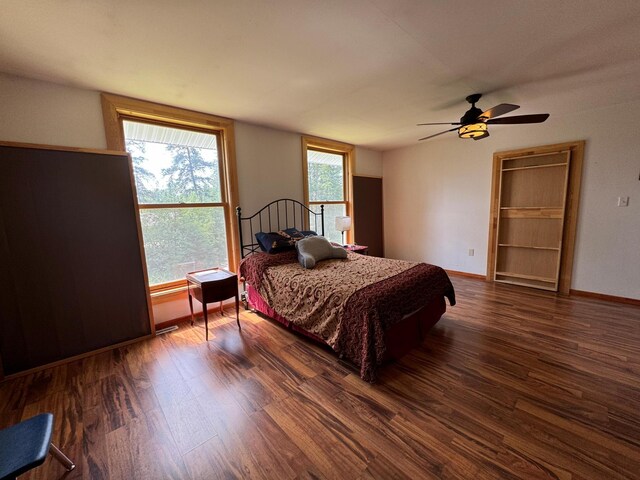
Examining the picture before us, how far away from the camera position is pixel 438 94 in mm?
2689

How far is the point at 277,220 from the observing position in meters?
3.88

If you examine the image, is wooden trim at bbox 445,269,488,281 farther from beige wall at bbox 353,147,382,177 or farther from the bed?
beige wall at bbox 353,147,382,177

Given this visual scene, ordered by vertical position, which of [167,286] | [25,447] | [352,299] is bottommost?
[25,447]

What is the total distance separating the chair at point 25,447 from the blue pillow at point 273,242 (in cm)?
225

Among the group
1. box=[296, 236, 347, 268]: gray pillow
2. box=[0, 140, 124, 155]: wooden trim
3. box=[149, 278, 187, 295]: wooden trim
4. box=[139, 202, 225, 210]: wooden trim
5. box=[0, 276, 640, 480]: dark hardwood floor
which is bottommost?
box=[0, 276, 640, 480]: dark hardwood floor

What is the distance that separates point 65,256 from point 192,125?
1847 mm

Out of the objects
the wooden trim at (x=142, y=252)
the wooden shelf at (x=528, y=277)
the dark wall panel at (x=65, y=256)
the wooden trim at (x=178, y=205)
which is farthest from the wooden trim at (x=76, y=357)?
the wooden shelf at (x=528, y=277)

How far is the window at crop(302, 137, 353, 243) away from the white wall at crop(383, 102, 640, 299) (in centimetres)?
113

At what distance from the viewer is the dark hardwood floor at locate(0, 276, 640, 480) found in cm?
138

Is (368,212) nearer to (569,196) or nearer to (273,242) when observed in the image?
(273,242)

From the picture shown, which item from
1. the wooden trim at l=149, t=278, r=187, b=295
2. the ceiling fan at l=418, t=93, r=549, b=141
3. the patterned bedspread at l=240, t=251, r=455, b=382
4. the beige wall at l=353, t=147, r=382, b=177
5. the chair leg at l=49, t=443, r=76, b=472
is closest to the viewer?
the chair leg at l=49, t=443, r=76, b=472

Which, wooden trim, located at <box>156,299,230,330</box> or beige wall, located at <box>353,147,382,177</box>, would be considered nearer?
wooden trim, located at <box>156,299,230,330</box>

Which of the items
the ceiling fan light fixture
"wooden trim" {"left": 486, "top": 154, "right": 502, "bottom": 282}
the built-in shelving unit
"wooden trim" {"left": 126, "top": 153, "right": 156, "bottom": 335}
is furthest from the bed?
the built-in shelving unit

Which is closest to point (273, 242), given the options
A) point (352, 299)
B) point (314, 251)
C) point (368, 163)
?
Answer: point (314, 251)
